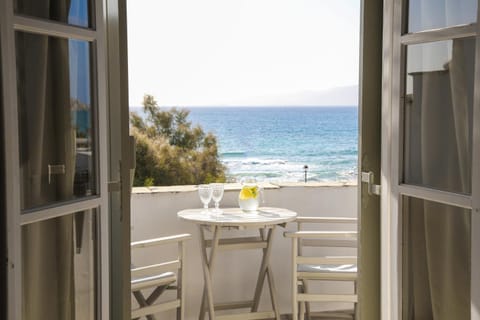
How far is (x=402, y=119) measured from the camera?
2449 millimetres

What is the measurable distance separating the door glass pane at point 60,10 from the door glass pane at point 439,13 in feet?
3.83

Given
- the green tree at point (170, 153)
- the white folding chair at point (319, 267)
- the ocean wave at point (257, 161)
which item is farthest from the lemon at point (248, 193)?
the ocean wave at point (257, 161)

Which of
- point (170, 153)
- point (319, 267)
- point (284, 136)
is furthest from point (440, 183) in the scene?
point (284, 136)

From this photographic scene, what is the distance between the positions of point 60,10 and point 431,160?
1374 mm

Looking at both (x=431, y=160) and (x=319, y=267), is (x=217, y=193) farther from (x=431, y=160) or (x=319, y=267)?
(x=431, y=160)

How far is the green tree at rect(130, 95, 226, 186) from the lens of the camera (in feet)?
59.9

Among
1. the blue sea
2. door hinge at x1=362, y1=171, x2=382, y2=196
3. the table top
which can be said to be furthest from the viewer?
the blue sea

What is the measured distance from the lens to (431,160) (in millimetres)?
2295

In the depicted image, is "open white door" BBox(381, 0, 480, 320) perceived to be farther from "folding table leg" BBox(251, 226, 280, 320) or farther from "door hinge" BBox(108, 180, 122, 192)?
"folding table leg" BBox(251, 226, 280, 320)

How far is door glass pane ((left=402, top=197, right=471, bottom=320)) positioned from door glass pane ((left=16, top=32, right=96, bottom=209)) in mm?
1191

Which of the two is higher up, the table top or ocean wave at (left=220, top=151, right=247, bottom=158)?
the table top

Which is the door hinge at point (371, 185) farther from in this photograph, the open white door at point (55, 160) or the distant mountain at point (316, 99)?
the distant mountain at point (316, 99)

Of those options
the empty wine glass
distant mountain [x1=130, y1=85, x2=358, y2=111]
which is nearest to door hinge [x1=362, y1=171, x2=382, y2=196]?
the empty wine glass

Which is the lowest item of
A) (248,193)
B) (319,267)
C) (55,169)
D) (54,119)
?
(319,267)
